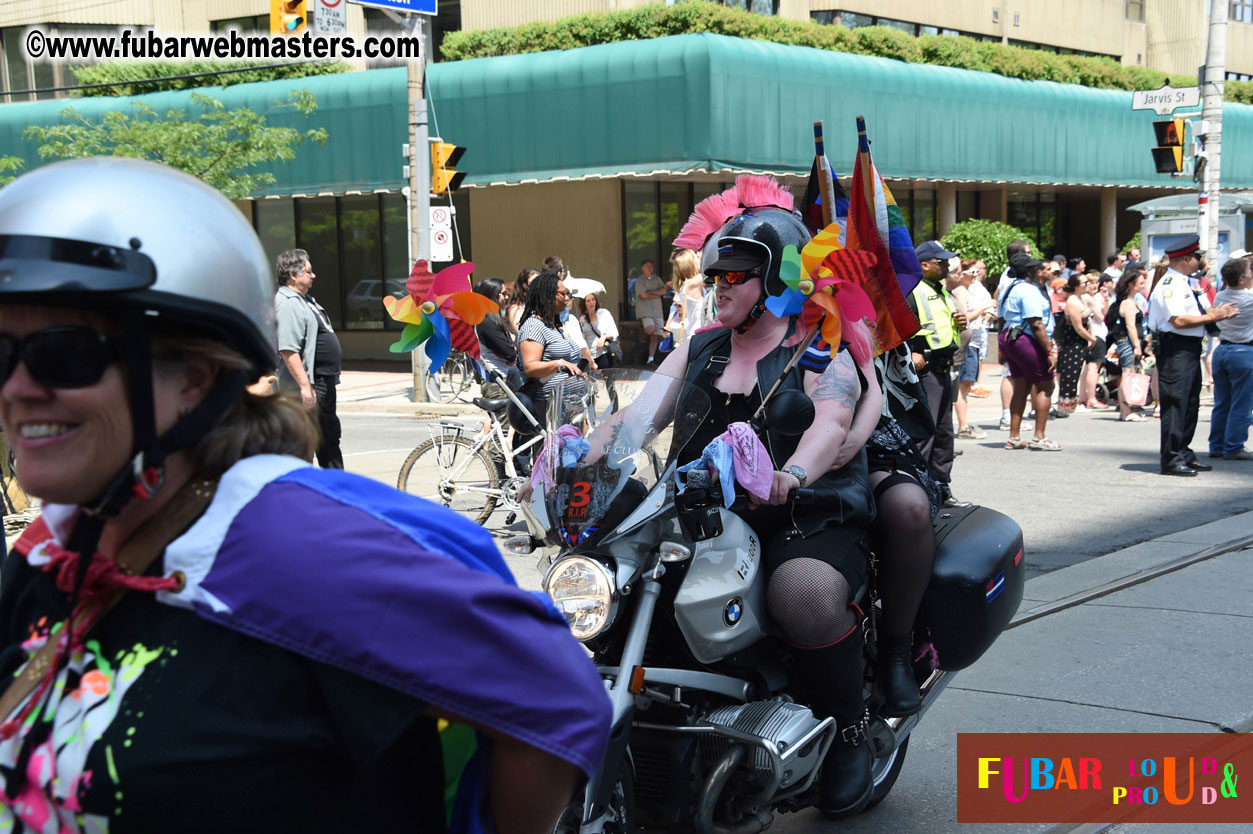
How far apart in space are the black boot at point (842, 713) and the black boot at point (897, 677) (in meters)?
0.14

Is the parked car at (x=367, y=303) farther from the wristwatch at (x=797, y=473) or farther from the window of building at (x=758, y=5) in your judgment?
the wristwatch at (x=797, y=473)

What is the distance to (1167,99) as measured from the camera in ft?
55.1

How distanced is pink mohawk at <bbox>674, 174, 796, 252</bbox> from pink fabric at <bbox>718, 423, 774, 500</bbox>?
1.09m

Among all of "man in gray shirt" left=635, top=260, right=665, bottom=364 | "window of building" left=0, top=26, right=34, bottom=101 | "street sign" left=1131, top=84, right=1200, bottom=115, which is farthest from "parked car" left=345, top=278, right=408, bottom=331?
"street sign" left=1131, top=84, right=1200, bottom=115

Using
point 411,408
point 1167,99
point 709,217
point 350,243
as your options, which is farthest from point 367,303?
point 709,217

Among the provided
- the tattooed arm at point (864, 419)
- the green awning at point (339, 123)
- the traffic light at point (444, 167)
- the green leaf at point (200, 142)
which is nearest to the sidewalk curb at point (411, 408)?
the traffic light at point (444, 167)

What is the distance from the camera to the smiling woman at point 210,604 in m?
1.32

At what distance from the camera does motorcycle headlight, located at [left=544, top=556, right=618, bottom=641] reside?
3020 millimetres

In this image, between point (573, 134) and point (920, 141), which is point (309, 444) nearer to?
point (573, 134)

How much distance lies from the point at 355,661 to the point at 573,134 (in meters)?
20.5

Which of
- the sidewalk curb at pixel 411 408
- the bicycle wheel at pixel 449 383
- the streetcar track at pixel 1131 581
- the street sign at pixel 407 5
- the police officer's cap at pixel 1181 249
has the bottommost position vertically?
the sidewalk curb at pixel 411 408

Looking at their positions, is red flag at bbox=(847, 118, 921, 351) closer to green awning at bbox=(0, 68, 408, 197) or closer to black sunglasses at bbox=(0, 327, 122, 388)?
black sunglasses at bbox=(0, 327, 122, 388)

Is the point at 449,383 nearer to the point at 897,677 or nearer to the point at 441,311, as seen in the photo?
the point at 441,311

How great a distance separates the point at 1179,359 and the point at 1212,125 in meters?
7.93
